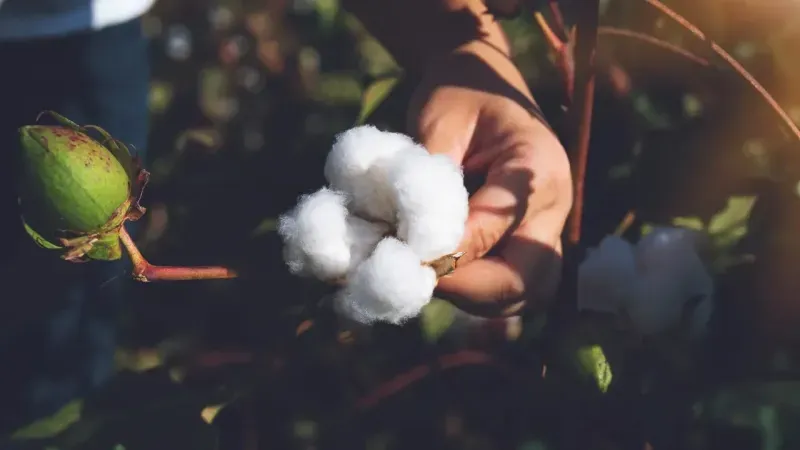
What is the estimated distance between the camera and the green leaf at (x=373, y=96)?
78 centimetres

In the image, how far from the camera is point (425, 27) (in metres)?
0.83

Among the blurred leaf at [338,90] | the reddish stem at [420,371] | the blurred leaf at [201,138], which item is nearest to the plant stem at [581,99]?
the reddish stem at [420,371]

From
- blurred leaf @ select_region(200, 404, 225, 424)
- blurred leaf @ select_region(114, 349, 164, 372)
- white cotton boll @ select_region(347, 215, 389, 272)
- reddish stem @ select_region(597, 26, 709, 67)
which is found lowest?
blurred leaf @ select_region(114, 349, 164, 372)

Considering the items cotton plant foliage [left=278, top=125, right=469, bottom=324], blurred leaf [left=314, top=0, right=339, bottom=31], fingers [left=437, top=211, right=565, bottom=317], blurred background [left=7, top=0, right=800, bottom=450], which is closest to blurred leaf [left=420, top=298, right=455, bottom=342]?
blurred background [left=7, top=0, right=800, bottom=450]

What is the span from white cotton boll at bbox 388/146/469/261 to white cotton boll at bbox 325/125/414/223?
1cm

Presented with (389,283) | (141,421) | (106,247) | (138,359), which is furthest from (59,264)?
(389,283)

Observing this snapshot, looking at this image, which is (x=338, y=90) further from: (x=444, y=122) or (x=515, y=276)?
(x=515, y=276)

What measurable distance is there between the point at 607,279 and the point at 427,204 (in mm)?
277

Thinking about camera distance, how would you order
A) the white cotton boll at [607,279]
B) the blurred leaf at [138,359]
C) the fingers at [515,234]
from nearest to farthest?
the fingers at [515,234]
the white cotton boll at [607,279]
the blurred leaf at [138,359]

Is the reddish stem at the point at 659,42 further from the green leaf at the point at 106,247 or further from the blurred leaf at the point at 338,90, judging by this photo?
the green leaf at the point at 106,247

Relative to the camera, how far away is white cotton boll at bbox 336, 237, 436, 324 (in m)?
0.48

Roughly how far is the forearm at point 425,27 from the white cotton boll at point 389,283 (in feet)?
1.12

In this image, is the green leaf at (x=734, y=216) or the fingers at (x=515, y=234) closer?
the fingers at (x=515, y=234)

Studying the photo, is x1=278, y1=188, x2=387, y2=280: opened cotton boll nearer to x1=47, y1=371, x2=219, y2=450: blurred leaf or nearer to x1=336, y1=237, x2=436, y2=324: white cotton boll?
x1=336, y1=237, x2=436, y2=324: white cotton boll
